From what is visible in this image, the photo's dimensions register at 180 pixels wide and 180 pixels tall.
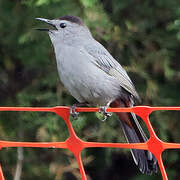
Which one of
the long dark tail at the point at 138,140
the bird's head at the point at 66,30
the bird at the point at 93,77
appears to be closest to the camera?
the long dark tail at the point at 138,140

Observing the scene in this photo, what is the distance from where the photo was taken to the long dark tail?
3055mm

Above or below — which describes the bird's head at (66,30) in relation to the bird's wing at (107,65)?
above

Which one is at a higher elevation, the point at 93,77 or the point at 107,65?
the point at 107,65

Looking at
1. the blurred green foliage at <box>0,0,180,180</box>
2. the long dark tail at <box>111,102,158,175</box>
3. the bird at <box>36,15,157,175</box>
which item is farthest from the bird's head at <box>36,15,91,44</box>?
the long dark tail at <box>111,102,158,175</box>

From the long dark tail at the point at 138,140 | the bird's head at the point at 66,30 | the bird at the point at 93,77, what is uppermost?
the bird's head at the point at 66,30

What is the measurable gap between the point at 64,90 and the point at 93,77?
1.39 m

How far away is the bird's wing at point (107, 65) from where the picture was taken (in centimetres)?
352

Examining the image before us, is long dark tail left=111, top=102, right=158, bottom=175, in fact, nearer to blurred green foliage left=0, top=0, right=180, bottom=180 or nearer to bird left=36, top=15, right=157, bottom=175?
bird left=36, top=15, right=157, bottom=175

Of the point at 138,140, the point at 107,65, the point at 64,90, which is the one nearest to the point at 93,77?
the point at 107,65

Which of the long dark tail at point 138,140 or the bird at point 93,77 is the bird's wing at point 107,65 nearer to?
the bird at point 93,77

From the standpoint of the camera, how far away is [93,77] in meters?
3.33

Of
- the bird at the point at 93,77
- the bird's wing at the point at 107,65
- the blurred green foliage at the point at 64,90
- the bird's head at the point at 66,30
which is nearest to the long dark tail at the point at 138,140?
the bird at the point at 93,77

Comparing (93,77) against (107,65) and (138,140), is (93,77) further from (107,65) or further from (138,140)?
(138,140)

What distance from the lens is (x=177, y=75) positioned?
187 inches
